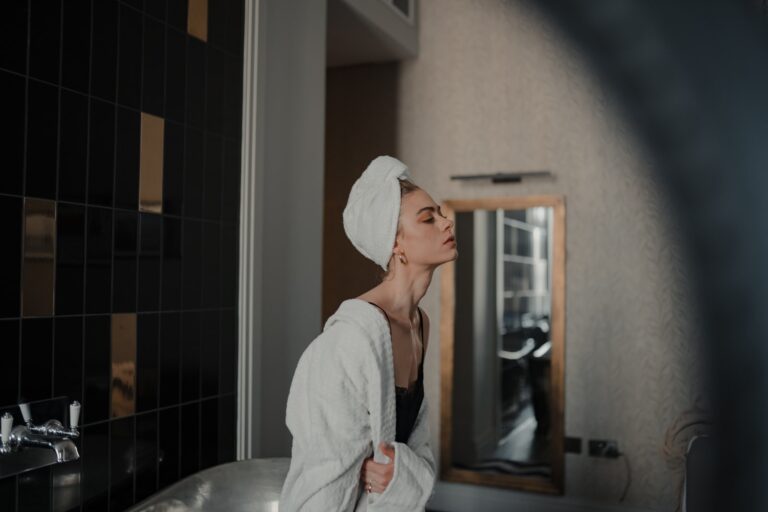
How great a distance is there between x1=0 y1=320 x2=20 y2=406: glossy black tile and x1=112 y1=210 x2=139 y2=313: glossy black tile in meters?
0.30

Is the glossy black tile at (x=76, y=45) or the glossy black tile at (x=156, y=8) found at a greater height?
the glossy black tile at (x=156, y=8)

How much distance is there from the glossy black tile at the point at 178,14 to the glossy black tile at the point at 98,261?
611 mm

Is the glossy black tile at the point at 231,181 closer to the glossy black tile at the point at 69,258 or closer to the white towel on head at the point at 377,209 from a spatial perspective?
the glossy black tile at the point at 69,258

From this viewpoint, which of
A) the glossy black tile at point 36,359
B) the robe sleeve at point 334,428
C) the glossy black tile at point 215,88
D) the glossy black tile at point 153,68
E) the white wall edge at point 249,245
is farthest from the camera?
the white wall edge at point 249,245

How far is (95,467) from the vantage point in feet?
5.95

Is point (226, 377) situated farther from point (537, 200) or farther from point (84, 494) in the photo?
point (537, 200)

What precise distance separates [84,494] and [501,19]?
111 inches

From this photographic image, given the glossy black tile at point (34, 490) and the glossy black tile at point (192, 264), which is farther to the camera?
the glossy black tile at point (192, 264)

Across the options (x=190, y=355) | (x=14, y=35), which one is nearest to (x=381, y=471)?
(x=190, y=355)

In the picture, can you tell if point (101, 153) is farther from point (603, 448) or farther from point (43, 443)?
point (603, 448)

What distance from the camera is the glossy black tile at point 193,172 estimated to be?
212 centimetres

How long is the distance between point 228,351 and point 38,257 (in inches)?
30.2

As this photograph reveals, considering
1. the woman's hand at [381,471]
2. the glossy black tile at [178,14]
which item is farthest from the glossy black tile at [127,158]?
the woman's hand at [381,471]

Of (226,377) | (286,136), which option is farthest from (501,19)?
(226,377)
